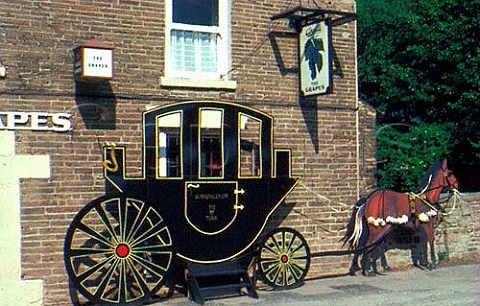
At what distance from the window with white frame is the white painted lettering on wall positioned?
1879mm

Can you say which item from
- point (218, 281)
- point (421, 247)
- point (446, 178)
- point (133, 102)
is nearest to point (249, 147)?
point (133, 102)

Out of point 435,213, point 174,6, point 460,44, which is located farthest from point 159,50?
point 460,44

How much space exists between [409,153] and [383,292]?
20.6ft

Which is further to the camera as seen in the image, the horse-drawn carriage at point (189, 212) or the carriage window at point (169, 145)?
the carriage window at point (169, 145)

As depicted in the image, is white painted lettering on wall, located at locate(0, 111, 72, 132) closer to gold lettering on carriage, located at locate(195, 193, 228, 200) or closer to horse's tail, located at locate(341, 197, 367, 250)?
gold lettering on carriage, located at locate(195, 193, 228, 200)

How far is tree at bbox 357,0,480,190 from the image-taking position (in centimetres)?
1877

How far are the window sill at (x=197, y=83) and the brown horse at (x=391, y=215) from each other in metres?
3.25

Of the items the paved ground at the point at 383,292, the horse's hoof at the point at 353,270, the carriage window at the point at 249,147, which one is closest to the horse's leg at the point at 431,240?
the paved ground at the point at 383,292

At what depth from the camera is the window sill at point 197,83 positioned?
1202 cm

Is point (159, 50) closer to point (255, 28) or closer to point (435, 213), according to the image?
point (255, 28)

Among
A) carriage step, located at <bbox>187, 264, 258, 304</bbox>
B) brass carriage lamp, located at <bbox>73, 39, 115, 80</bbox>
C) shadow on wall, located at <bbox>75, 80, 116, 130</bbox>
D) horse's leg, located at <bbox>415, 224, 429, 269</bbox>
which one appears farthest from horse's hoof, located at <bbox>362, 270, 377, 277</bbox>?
brass carriage lamp, located at <bbox>73, 39, 115, 80</bbox>

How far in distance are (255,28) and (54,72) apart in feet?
11.7

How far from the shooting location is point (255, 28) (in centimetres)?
1295

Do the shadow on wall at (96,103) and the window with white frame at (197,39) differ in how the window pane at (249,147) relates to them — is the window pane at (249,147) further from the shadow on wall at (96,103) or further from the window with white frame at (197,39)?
→ the shadow on wall at (96,103)
